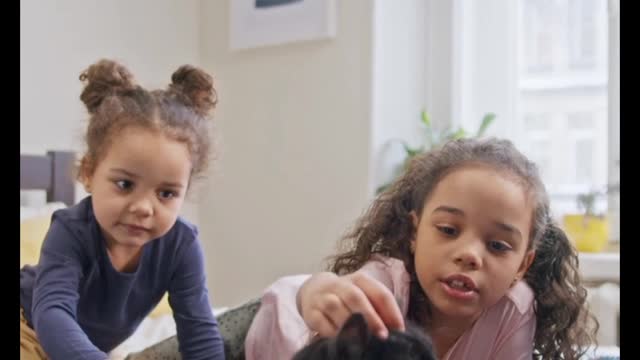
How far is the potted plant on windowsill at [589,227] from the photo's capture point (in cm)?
209

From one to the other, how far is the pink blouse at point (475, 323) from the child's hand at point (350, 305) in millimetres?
198

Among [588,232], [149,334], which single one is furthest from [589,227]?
[149,334]

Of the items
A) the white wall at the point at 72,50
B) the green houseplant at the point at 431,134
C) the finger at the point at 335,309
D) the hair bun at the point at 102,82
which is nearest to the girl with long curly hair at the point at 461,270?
the finger at the point at 335,309

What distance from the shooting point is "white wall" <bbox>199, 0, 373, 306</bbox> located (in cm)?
225

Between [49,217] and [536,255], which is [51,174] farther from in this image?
[536,255]

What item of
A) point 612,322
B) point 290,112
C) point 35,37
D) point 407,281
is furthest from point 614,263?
point 35,37

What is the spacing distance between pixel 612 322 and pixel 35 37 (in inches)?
62.1

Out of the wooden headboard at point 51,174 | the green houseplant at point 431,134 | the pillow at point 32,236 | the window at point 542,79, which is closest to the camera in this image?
the pillow at point 32,236

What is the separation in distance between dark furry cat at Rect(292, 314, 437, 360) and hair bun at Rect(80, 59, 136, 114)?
1.63ft

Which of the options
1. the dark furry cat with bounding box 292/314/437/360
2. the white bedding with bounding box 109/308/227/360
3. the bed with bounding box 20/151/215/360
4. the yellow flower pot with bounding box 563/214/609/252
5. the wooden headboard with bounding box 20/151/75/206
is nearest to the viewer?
the dark furry cat with bounding box 292/314/437/360

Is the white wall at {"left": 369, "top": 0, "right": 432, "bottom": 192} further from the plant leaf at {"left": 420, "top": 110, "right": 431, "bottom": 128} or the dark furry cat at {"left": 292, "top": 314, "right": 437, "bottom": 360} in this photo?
the dark furry cat at {"left": 292, "top": 314, "right": 437, "bottom": 360}

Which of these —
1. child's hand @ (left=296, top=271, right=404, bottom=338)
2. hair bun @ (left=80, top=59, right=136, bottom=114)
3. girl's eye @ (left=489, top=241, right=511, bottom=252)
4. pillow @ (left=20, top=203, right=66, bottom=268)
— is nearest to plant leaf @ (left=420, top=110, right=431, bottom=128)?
pillow @ (left=20, top=203, right=66, bottom=268)

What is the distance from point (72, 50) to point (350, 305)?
1762mm

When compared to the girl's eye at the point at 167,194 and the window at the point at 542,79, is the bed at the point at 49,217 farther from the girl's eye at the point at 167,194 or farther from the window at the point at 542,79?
the window at the point at 542,79
